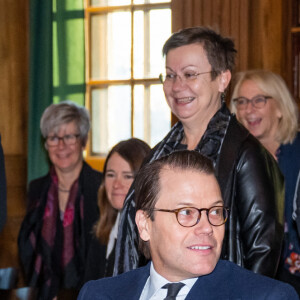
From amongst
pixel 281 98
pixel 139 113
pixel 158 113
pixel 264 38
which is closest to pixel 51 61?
pixel 139 113

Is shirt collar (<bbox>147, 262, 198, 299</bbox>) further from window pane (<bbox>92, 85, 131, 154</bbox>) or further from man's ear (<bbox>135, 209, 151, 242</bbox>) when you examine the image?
window pane (<bbox>92, 85, 131, 154</bbox>)

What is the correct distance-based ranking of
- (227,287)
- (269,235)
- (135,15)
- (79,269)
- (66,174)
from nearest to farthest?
(227,287) → (269,235) → (79,269) → (66,174) → (135,15)

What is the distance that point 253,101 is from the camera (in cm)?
400

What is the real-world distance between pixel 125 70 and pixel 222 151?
341 cm

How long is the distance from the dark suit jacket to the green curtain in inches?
147

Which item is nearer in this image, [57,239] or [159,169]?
[159,169]

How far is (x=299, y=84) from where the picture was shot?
4898 millimetres

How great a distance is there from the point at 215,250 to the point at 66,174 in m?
2.70

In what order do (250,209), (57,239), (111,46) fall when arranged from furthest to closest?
(111,46)
(57,239)
(250,209)

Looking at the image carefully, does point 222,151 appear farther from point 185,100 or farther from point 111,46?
point 111,46

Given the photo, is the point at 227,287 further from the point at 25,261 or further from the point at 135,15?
the point at 135,15

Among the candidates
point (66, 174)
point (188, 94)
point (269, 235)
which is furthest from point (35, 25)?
point (269, 235)

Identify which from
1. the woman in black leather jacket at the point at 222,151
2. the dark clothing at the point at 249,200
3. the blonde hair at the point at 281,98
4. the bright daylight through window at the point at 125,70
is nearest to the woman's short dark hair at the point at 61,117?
the blonde hair at the point at 281,98

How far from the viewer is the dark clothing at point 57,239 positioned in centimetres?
412
